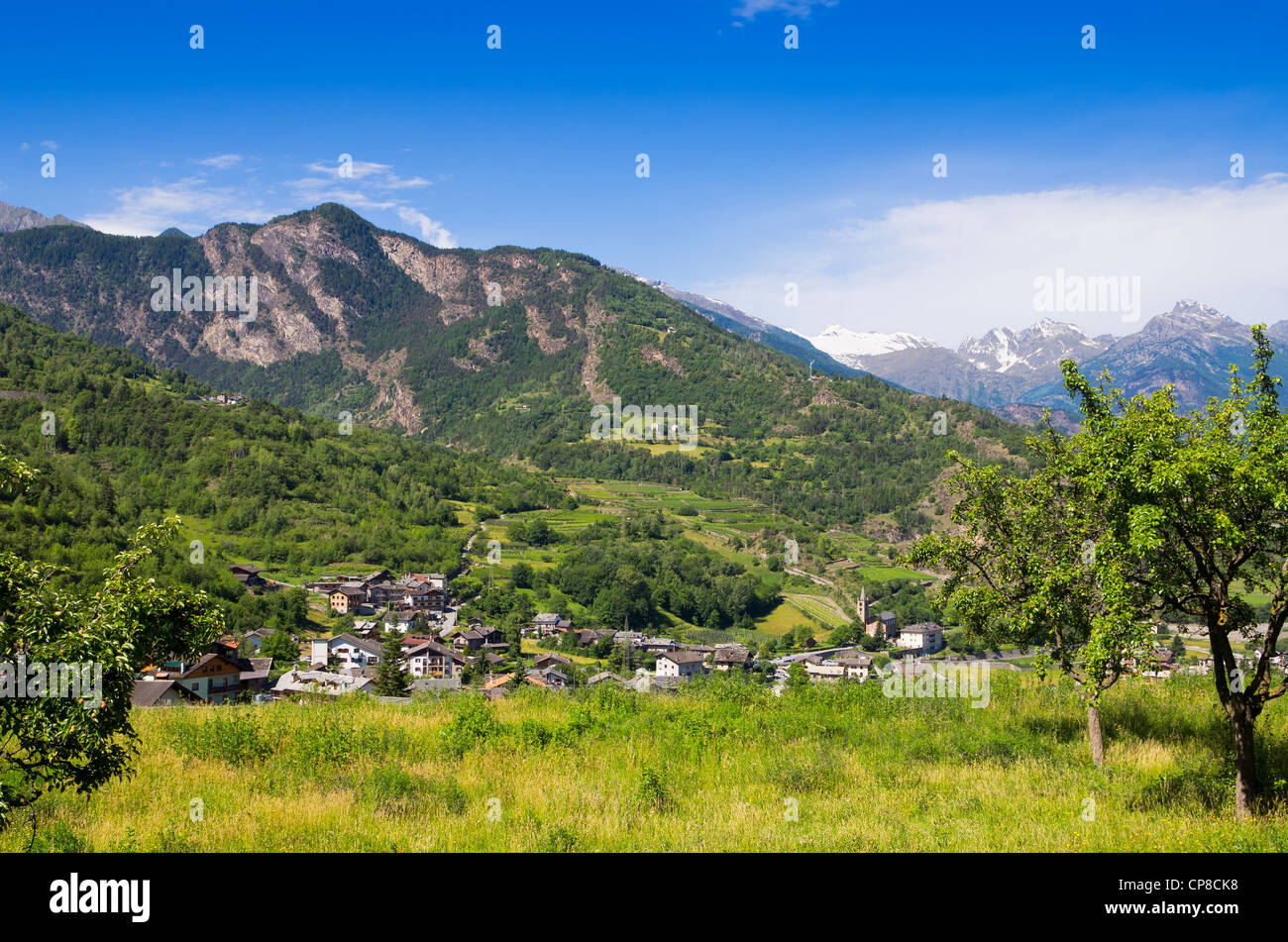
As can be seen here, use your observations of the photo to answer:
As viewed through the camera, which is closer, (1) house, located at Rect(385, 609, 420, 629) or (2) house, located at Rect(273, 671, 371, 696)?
(2) house, located at Rect(273, 671, 371, 696)

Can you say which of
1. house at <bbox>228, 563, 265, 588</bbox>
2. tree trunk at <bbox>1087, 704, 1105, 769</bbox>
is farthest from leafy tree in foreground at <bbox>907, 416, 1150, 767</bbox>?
house at <bbox>228, 563, 265, 588</bbox>

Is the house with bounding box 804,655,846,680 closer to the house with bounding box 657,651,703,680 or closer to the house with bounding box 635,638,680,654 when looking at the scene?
the house with bounding box 657,651,703,680

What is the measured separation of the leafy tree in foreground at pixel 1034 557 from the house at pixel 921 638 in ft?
242

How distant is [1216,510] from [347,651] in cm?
6403

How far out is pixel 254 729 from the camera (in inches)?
456

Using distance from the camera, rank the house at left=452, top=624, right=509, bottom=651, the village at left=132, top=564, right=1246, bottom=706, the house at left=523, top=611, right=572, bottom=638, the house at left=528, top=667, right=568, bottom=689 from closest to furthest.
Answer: the village at left=132, top=564, right=1246, bottom=706 → the house at left=528, top=667, right=568, bottom=689 → the house at left=452, top=624, right=509, bottom=651 → the house at left=523, top=611, right=572, bottom=638

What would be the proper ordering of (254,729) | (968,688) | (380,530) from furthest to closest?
(380,530)
(968,688)
(254,729)

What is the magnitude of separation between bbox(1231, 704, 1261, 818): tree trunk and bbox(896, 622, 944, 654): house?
248 feet

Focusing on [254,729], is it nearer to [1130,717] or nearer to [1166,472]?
[1166,472]

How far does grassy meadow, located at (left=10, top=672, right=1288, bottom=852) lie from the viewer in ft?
25.7

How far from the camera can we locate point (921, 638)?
263 feet
